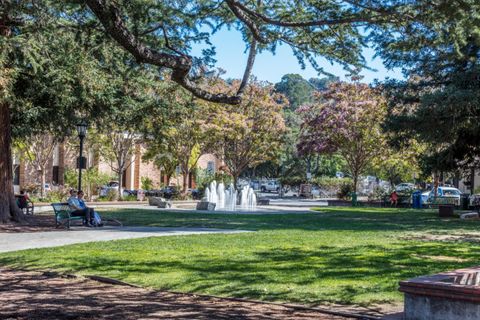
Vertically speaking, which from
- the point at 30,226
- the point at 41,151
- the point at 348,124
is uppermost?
the point at 348,124

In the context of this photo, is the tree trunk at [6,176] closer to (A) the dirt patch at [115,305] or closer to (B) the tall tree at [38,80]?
(B) the tall tree at [38,80]

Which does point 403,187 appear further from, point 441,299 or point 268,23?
point 441,299

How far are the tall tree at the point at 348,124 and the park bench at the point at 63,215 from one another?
23990mm

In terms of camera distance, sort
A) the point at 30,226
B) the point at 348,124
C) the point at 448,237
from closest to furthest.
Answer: the point at 448,237 → the point at 30,226 → the point at 348,124

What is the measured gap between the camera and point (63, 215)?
18984mm

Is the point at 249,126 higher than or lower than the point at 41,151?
higher

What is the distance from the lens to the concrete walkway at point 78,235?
47.5 ft

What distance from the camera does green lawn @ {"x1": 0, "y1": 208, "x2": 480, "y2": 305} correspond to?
28.3ft

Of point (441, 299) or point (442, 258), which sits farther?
point (442, 258)

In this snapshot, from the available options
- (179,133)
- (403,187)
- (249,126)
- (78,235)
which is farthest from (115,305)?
(403,187)

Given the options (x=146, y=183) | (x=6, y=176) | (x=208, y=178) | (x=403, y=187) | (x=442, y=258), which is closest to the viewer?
(x=442, y=258)

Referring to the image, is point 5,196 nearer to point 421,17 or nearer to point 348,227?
point 348,227

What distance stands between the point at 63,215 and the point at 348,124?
80.8 feet

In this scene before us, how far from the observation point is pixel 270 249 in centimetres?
1302
